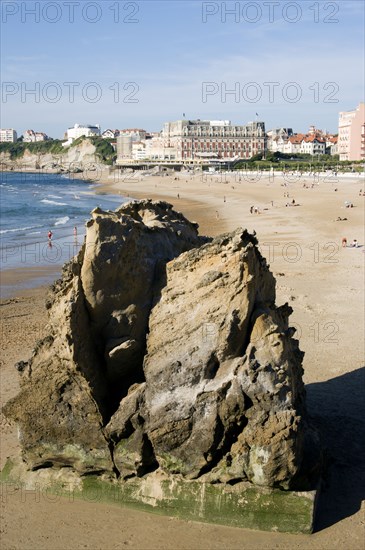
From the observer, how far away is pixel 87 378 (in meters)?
9.87

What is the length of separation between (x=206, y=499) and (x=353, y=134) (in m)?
152

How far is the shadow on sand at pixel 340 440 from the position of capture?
32.3ft

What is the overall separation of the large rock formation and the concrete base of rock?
18 centimetres

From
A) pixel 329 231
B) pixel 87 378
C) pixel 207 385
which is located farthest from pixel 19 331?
pixel 329 231

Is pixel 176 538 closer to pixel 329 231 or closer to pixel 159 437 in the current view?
pixel 159 437

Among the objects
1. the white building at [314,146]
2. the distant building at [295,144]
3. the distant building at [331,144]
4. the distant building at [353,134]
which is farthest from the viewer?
the distant building at [295,144]

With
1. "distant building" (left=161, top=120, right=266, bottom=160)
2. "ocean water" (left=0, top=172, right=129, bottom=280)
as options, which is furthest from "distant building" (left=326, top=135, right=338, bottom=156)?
"ocean water" (left=0, top=172, right=129, bottom=280)

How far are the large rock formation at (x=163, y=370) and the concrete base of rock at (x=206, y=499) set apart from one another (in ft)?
0.59

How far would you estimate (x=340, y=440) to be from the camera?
11703 millimetres

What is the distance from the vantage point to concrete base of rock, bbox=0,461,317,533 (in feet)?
30.3

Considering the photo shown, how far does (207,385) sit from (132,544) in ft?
8.15

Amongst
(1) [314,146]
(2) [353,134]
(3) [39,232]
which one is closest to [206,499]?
(3) [39,232]

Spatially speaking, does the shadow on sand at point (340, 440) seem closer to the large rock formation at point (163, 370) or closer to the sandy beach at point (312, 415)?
the sandy beach at point (312, 415)

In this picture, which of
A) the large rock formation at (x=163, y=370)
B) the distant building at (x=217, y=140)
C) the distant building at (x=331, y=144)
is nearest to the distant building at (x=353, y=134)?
the distant building at (x=331, y=144)
